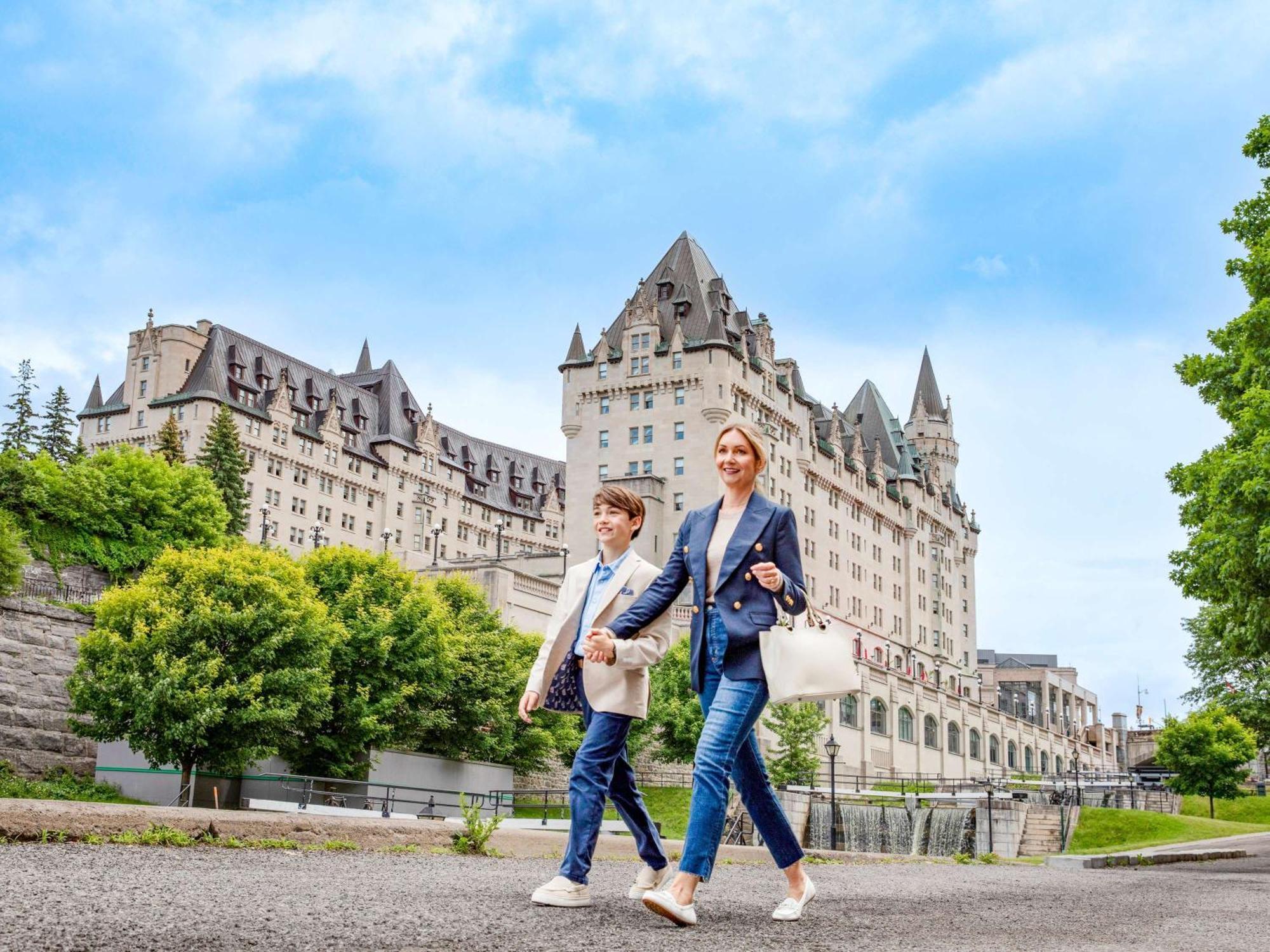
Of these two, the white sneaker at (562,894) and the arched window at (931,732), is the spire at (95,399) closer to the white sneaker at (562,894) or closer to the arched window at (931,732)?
the arched window at (931,732)

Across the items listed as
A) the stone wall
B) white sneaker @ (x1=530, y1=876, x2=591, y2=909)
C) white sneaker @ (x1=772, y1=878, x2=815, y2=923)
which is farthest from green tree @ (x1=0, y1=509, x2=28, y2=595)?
white sneaker @ (x1=772, y1=878, x2=815, y2=923)

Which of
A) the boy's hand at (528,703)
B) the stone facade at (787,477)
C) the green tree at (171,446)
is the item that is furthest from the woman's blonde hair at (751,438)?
the green tree at (171,446)

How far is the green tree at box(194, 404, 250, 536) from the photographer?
7750cm

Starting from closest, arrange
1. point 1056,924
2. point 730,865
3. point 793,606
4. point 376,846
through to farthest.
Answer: point 793,606 → point 1056,924 → point 376,846 → point 730,865

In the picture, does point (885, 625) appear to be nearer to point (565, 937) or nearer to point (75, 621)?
point (75, 621)

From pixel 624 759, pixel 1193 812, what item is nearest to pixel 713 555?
pixel 624 759

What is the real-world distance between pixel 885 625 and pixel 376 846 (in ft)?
351

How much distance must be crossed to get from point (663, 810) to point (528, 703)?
51.9 m

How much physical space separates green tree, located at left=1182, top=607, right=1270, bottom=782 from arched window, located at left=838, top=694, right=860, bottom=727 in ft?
79.2

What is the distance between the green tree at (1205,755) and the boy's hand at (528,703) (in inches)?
2492

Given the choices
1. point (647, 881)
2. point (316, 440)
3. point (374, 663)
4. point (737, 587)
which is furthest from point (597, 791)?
point (316, 440)

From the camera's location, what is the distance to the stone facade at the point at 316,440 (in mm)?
107125

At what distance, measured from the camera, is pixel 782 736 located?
63.1 meters

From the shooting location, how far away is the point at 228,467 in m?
80.6
